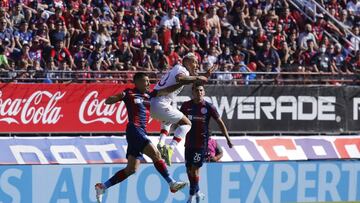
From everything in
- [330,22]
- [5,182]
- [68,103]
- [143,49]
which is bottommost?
[5,182]

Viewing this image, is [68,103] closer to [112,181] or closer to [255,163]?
[255,163]

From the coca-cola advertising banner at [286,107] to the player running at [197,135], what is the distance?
19.0 feet

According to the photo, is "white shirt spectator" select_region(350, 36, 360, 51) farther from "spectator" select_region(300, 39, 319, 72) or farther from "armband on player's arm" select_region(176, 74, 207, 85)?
"armband on player's arm" select_region(176, 74, 207, 85)

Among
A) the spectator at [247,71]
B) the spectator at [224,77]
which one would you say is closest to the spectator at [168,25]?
the spectator at [224,77]

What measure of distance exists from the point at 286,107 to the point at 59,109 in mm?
5620

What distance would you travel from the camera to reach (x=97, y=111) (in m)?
24.0

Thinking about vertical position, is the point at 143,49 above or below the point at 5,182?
above

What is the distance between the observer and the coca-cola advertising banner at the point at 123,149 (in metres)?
22.5

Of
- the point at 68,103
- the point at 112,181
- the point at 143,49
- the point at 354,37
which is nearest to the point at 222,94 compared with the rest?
the point at 143,49

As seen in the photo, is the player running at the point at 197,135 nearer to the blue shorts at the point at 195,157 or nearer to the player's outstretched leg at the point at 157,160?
the blue shorts at the point at 195,157

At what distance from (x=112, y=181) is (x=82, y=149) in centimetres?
643

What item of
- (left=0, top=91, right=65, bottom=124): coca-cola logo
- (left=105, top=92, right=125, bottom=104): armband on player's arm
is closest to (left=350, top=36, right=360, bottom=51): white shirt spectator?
(left=0, top=91, right=65, bottom=124): coca-cola logo

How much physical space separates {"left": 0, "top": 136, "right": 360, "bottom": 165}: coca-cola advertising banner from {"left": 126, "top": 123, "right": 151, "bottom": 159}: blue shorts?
605 centimetres

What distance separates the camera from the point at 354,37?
3002cm
